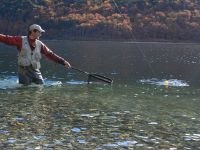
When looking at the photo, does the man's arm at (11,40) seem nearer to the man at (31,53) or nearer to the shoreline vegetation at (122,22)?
the man at (31,53)

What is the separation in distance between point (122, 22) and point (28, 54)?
533 ft

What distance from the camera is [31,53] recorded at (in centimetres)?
2645

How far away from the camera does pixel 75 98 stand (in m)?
23.6

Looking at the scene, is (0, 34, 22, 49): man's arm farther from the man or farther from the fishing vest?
the fishing vest

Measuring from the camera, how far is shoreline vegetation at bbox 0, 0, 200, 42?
17700cm

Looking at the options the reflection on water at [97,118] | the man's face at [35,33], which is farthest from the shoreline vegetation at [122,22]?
the reflection on water at [97,118]

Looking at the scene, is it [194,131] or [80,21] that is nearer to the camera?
[194,131]

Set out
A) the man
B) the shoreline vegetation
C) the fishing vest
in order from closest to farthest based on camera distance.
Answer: the man < the fishing vest < the shoreline vegetation

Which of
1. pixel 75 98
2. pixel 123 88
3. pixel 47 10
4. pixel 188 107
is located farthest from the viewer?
pixel 47 10

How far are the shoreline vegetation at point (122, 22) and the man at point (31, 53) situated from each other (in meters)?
147

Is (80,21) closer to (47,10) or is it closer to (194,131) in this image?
(47,10)

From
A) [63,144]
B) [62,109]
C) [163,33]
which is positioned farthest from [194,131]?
[163,33]

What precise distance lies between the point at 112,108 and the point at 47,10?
18097 cm

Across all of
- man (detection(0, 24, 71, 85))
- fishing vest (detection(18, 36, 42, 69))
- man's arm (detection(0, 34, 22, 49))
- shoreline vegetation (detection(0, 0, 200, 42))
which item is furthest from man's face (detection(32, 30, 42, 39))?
shoreline vegetation (detection(0, 0, 200, 42))
